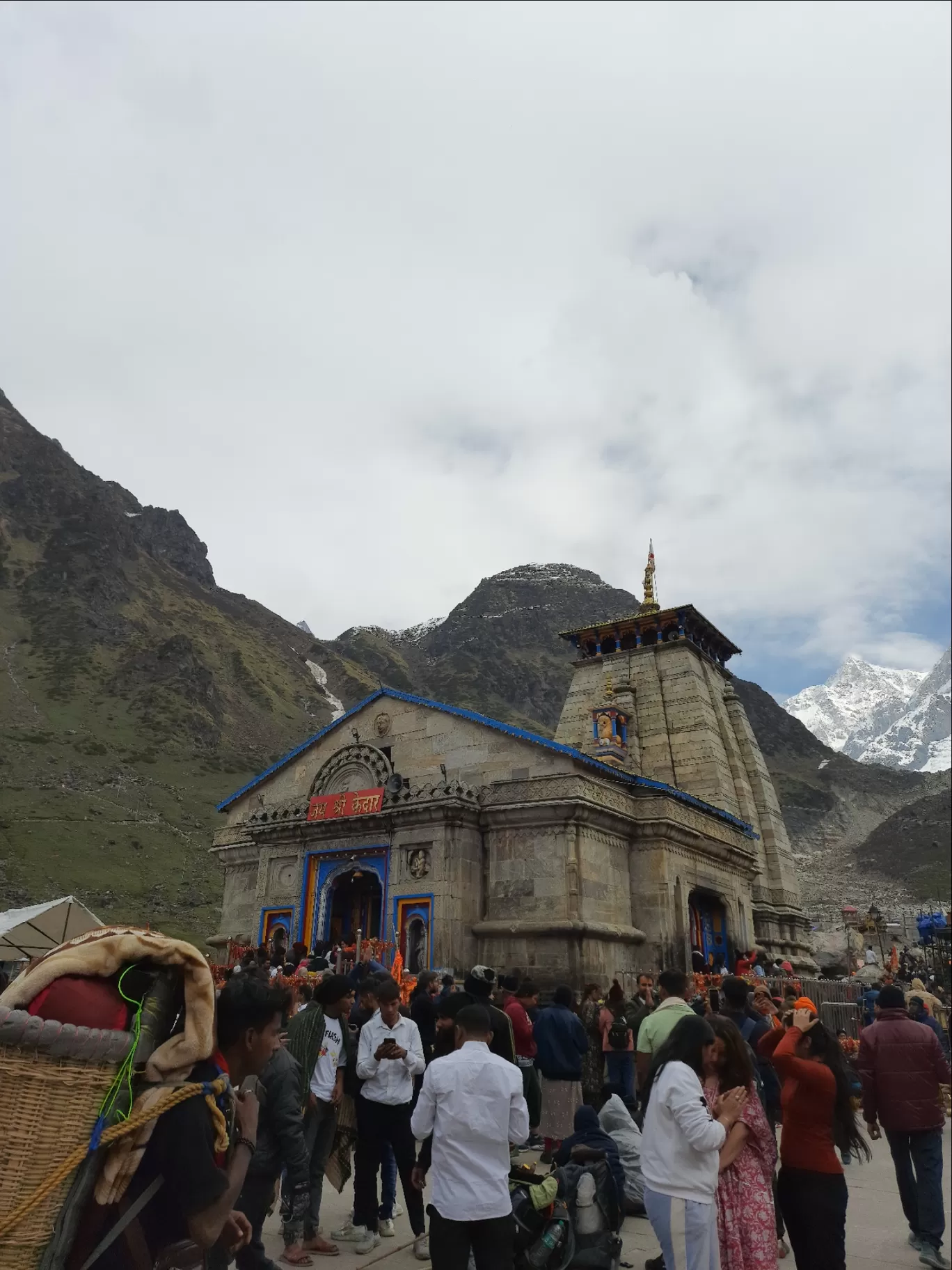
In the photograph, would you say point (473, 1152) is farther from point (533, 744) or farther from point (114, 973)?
point (533, 744)

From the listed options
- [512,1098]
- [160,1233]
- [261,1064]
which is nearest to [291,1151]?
[512,1098]

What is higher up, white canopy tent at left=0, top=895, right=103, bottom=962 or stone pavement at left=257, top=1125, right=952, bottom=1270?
white canopy tent at left=0, top=895, right=103, bottom=962

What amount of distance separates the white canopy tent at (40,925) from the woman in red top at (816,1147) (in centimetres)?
1357

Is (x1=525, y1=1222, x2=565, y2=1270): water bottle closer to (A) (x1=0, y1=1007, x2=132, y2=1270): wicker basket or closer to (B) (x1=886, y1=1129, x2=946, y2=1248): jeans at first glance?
(B) (x1=886, y1=1129, x2=946, y2=1248): jeans

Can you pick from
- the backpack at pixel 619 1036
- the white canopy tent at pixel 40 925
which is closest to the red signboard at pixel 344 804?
the white canopy tent at pixel 40 925

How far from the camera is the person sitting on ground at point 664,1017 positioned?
5895 mm

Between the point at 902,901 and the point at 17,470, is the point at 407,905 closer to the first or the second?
the point at 902,901

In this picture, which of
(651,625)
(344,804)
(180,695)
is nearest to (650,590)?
(651,625)

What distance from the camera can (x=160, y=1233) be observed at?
2689mm

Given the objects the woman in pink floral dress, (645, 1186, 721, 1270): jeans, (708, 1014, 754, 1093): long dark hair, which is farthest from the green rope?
the woman in pink floral dress

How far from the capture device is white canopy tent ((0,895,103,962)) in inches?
593

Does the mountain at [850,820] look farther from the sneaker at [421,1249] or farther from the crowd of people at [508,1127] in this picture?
the sneaker at [421,1249]

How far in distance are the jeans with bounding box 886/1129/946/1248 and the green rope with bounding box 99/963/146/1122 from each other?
6.51 meters

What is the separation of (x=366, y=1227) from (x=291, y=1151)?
7.48 feet
